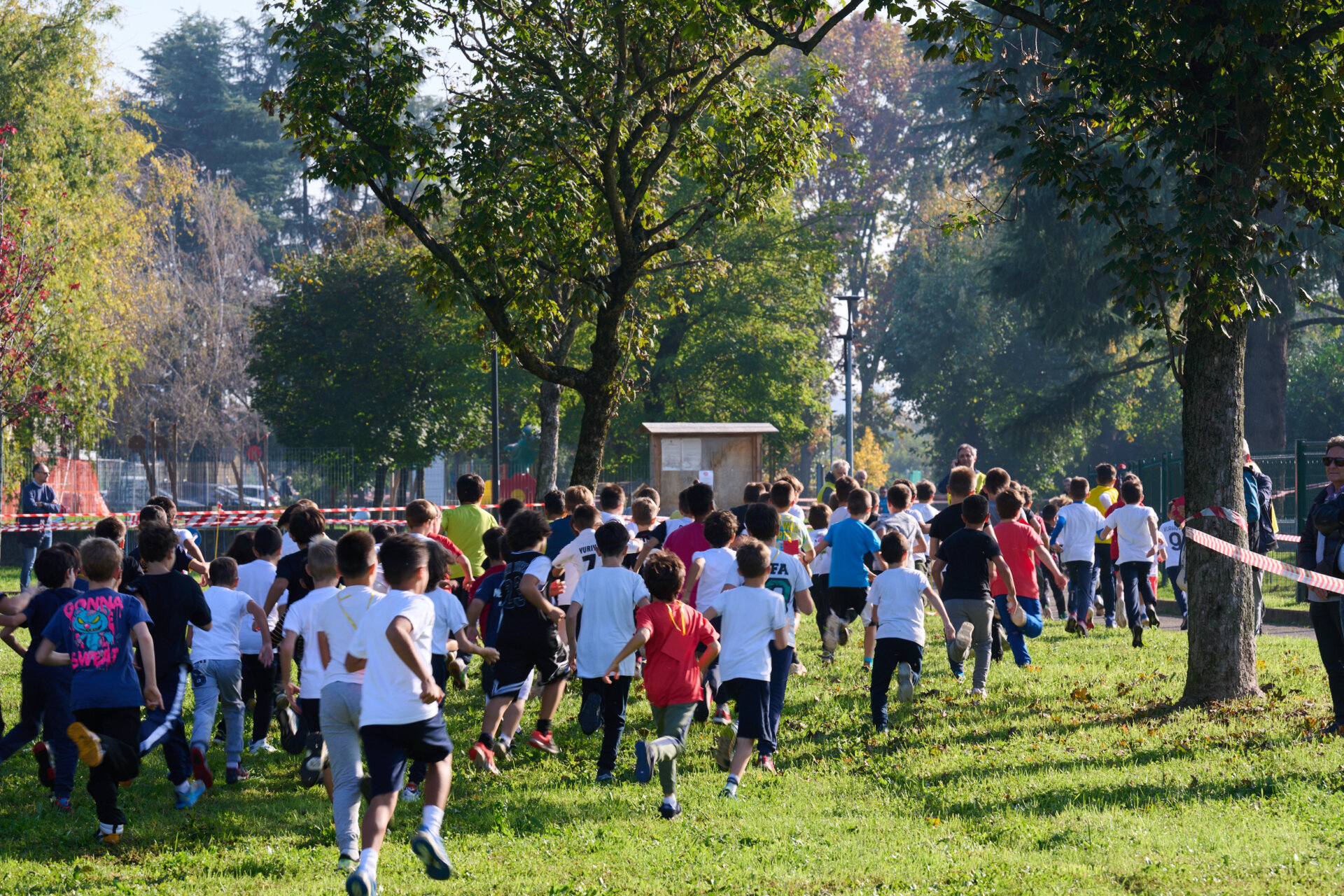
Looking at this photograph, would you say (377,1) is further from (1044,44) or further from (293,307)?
(293,307)

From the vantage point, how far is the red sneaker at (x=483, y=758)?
300 inches

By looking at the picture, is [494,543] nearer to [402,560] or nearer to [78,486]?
[402,560]

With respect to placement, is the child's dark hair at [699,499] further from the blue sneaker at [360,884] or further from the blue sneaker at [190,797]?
the blue sneaker at [360,884]

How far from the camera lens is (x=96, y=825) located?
694cm

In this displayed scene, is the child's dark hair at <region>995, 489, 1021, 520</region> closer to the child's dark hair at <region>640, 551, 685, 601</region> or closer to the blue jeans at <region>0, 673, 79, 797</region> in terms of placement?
the child's dark hair at <region>640, 551, 685, 601</region>

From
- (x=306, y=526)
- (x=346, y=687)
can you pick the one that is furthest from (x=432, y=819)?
(x=306, y=526)

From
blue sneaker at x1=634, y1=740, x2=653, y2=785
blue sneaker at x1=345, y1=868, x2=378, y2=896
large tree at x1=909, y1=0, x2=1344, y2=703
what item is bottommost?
blue sneaker at x1=345, y1=868, x2=378, y2=896

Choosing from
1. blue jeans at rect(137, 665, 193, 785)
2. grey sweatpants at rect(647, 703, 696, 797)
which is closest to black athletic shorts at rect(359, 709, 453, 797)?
grey sweatpants at rect(647, 703, 696, 797)

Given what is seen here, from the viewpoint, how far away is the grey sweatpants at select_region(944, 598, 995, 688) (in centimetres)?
988

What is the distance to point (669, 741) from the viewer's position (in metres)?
6.77

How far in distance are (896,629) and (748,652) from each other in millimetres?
1866

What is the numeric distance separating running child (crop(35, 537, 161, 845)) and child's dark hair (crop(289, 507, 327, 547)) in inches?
63.5

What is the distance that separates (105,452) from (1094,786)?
27.9 meters

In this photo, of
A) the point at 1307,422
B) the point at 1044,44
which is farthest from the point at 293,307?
the point at 1307,422
